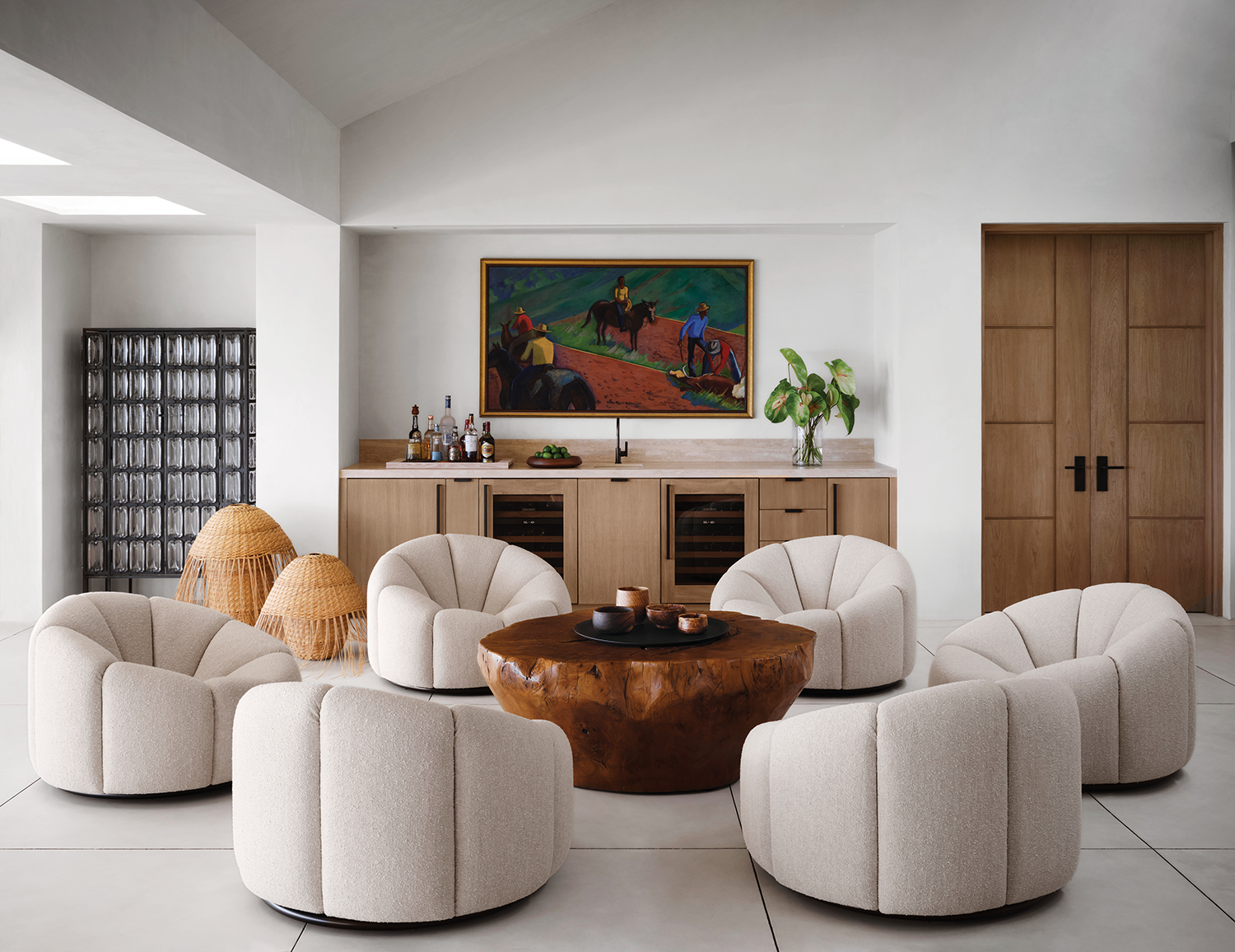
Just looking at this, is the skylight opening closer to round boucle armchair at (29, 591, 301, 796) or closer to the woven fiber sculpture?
the woven fiber sculpture

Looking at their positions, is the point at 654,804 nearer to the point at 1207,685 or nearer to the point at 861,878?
the point at 861,878

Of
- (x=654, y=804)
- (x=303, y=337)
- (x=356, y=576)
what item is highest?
(x=303, y=337)

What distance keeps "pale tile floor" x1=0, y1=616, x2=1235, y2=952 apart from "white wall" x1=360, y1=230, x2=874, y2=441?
3707 millimetres

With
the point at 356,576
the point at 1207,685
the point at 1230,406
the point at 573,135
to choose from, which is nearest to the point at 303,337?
the point at 356,576

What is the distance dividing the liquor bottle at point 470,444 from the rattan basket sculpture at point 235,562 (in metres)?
1.32

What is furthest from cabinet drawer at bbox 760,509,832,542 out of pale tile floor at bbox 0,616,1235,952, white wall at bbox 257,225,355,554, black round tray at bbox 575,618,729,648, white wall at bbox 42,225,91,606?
white wall at bbox 42,225,91,606

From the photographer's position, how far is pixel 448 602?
5117 mm

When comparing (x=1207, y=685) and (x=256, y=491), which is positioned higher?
(x=256, y=491)

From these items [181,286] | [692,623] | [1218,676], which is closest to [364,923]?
[692,623]

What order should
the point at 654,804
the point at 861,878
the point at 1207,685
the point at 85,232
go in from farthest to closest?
the point at 85,232 → the point at 1207,685 → the point at 654,804 → the point at 861,878

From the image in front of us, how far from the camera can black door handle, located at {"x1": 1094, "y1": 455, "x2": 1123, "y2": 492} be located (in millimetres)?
6488

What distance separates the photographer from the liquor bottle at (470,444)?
6.56m

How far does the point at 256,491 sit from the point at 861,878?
193 inches

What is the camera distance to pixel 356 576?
6.34 meters
